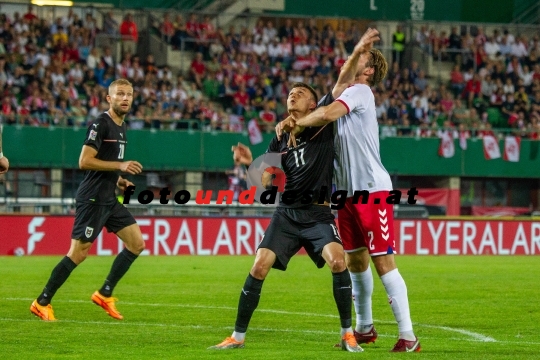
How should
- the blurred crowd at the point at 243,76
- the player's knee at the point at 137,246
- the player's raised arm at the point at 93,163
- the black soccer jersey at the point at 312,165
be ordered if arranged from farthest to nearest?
the blurred crowd at the point at 243,76
the player's knee at the point at 137,246
the player's raised arm at the point at 93,163
the black soccer jersey at the point at 312,165

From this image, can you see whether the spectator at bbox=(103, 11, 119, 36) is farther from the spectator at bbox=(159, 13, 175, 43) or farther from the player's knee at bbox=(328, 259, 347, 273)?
the player's knee at bbox=(328, 259, 347, 273)

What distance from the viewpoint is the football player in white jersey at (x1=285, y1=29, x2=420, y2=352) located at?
8867 mm

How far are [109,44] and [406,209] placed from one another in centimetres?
1103

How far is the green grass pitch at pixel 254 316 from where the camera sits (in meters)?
8.94

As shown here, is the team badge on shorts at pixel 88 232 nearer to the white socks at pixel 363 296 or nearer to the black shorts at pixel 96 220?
the black shorts at pixel 96 220

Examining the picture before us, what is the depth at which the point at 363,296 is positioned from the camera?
941 cm

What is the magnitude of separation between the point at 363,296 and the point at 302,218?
35.0 inches

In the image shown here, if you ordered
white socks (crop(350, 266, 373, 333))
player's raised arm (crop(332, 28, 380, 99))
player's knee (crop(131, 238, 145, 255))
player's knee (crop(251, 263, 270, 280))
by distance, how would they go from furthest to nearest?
player's knee (crop(131, 238, 145, 255)), white socks (crop(350, 266, 373, 333)), player's knee (crop(251, 263, 270, 280)), player's raised arm (crop(332, 28, 380, 99))

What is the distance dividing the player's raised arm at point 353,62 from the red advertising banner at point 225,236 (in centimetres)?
1490

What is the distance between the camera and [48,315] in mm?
11367

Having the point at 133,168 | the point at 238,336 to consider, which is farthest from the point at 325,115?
the point at 133,168

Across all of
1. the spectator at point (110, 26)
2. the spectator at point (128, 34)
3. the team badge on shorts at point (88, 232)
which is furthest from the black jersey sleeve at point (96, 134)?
the spectator at point (128, 34)

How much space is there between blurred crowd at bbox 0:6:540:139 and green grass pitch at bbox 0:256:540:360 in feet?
34.6

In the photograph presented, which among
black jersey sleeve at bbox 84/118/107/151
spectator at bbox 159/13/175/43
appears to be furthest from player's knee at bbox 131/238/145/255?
spectator at bbox 159/13/175/43
